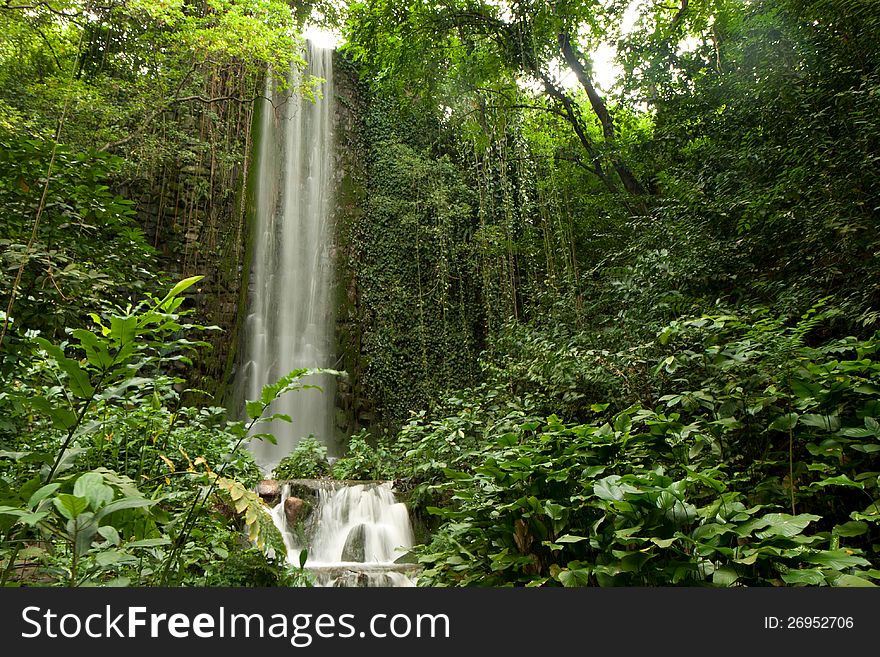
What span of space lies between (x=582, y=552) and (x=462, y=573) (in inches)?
25.2

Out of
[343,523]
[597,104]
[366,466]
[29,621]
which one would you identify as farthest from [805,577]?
[597,104]

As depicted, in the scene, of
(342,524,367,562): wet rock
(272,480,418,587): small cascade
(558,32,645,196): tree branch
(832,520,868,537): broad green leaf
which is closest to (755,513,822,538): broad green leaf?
(832,520,868,537): broad green leaf

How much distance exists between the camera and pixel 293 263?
1208cm

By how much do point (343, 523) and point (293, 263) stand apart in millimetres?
7211

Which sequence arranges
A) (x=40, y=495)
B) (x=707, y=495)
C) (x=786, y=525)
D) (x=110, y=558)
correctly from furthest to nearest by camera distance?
1. (x=707, y=495)
2. (x=786, y=525)
3. (x=110, y=558)
4. (x=40, y=495)

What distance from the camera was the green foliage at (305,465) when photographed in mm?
7703

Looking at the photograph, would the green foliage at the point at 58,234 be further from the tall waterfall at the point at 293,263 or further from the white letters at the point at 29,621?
the tall waterfall at the point at 293,263

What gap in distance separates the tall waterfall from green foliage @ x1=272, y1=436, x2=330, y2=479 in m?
2.29

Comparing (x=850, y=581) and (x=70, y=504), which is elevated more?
(x=70, y=504)

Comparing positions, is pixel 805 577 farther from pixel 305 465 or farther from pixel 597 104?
pixel 597 104

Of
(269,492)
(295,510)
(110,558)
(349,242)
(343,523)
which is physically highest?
(349,242)

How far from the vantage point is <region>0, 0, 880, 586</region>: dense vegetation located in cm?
189

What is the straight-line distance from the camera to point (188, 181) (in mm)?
10953

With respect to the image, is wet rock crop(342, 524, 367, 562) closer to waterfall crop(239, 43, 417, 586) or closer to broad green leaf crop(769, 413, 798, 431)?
waterfall crop(239, 43, 417, 586)
